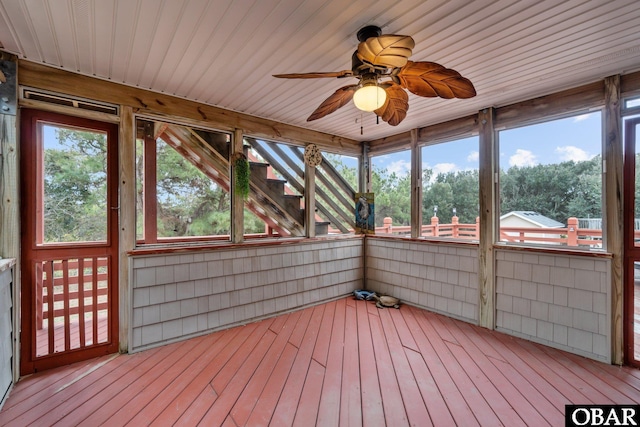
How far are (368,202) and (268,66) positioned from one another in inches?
112

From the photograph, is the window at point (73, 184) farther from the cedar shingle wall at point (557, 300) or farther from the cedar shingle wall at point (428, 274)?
the cedar shingle wall at point (557, 300)

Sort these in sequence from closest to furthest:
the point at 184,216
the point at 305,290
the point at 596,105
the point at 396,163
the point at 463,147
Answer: the point at 596,105, the point at 184,216, the point at 463,147, the point at 305,290, the point at 396,163

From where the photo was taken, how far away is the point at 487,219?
328 cm

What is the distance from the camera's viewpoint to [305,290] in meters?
3.88

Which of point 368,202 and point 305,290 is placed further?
point 368,202

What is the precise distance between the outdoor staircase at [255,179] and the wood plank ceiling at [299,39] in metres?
0.55

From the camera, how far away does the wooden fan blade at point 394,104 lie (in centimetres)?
196

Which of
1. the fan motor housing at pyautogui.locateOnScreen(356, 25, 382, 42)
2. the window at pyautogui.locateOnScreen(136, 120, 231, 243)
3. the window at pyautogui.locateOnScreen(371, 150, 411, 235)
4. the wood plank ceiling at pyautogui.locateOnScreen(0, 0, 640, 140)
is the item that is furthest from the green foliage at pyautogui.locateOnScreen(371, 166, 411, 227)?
the fan motor housing at pyautogui.locateOnScreen(356, 25, 382, 42)

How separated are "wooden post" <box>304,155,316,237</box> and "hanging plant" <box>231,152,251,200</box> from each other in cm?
104

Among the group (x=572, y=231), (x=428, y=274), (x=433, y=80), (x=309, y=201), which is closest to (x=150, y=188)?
(x=309, y=201)

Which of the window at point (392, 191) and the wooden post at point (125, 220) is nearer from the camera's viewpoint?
the wooden post at point (125, 220)

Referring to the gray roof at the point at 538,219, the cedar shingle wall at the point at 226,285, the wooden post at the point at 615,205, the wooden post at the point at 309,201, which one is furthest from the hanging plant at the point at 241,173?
the wooden post at the point at 615,205

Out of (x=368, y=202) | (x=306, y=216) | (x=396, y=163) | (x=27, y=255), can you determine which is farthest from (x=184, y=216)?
(x=396, y=163)

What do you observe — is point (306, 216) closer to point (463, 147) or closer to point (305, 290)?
point (305, 290)
